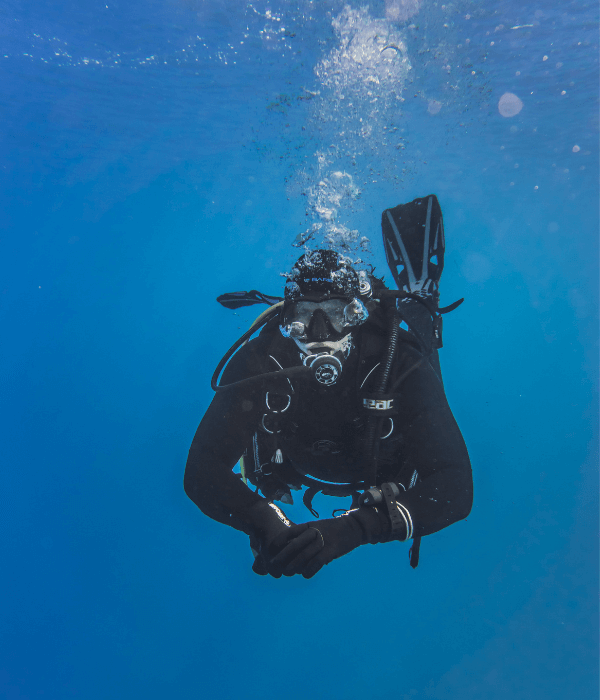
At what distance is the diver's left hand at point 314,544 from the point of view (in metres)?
2.01

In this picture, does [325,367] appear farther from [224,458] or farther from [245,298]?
[245,298]

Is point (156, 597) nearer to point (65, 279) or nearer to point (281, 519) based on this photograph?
point (281, 519)

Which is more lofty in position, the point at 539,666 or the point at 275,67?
the point at 275,67

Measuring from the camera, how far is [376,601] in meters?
7.16

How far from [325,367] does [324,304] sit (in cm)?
54

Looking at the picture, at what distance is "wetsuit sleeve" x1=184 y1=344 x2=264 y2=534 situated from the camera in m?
2.48

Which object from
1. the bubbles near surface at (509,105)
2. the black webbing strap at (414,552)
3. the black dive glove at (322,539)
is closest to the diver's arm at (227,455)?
the black dive glove at (322,539)

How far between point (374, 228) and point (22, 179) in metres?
15.1

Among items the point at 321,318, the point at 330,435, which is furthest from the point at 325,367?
the point at 330,435

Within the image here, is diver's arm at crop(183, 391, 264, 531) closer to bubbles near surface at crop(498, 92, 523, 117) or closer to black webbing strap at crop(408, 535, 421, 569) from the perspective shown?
black webbing strap at crop(408, 535, 421, 569)

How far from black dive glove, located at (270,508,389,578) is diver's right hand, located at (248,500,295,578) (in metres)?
0.01

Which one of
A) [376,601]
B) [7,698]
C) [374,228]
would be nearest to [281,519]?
[376,601]

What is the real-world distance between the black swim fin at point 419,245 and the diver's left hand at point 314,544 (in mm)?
3983

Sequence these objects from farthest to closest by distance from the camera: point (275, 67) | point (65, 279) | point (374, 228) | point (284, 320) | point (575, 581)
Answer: point (374, 228) < point (65, 279) < point (575, 581) < point (275, 67) < point (284, 320)
